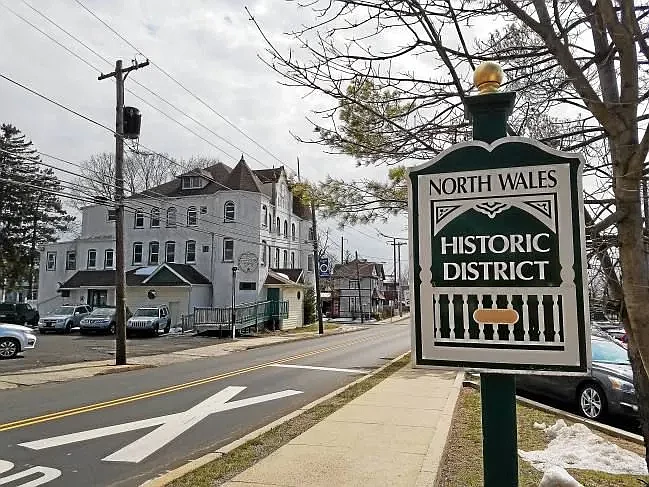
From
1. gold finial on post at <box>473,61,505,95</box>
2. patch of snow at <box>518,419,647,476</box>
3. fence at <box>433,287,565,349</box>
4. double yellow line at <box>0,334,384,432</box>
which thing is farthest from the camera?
double yellow line at <box>0,334,384,432</box>

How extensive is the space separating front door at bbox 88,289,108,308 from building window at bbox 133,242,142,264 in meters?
3.65

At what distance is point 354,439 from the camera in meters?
7.31

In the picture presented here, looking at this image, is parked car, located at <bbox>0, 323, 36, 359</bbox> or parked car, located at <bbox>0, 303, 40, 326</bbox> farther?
parked car, located at <bbox>0, 303, 40, 326</bbox>

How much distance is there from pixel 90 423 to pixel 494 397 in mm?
7911

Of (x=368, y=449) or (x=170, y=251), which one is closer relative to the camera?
(x=368, y=449)

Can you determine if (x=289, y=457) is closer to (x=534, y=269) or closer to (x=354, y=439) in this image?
(x=354, y=439)

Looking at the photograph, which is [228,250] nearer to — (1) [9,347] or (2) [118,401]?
(1) [9,347]

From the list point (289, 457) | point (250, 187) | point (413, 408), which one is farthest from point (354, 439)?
point (250, 187)

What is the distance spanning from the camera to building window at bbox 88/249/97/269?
152ft

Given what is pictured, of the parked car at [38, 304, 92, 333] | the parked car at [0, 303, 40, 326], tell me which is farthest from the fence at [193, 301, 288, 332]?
the parked car at [0, 303, 40, 326]

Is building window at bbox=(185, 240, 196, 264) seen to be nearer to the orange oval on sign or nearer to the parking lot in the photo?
the parking lot

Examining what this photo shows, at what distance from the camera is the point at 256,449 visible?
22.6 ft

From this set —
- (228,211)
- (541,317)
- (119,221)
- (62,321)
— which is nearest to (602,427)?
(541,317)

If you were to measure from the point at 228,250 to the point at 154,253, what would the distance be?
22.1 ft
